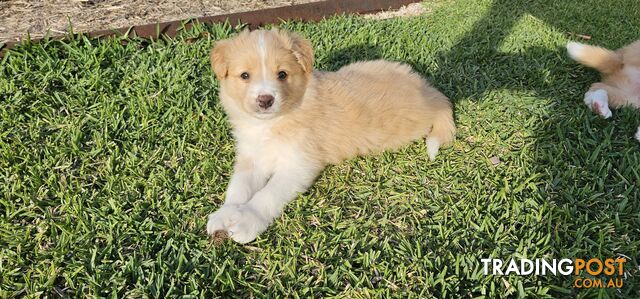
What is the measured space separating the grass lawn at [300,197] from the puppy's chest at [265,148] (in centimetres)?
23

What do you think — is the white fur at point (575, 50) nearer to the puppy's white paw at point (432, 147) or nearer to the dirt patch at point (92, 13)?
the puppy's white paw at point (432, 147)

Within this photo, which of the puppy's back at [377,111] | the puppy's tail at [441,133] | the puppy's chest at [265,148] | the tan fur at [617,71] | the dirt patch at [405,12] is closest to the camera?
the puppy's chest at [265,148]

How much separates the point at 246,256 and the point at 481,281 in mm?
1158

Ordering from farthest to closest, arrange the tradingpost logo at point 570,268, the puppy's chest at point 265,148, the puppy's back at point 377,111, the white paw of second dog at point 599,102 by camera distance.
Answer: the white paw of second dog at point 599,102 → the puppy's back at point 377,111 → the puppy's chest at point 265,148 → the tradingpost logo at point 570,268

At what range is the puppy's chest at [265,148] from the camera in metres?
2.92

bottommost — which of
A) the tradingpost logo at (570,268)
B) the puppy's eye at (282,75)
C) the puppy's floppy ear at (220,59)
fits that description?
the tradingpost logo at (570,268)

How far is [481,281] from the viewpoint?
2162 millimetres

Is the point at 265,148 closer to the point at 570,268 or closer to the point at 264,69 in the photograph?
the point at 264,69

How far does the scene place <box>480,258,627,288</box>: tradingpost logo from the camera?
2162mm

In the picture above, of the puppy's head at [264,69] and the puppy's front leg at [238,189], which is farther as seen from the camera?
the puppy's head at [264,69]

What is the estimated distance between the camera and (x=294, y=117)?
292 centimetres

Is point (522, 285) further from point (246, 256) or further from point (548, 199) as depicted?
point (246, 256)

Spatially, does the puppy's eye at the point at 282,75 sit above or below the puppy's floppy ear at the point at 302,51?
below

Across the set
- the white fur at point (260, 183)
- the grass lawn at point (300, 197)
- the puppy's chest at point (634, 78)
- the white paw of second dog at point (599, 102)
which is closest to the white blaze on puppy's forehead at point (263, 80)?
the white fur at point (260, 183)
